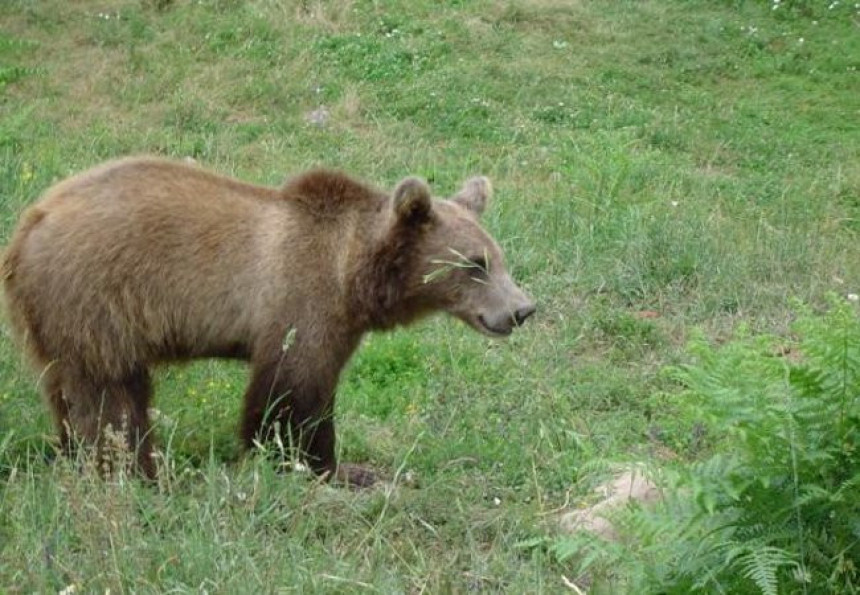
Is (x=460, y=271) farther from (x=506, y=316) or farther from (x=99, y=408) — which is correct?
(x=99, y=408)

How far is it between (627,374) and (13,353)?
3.79 metres

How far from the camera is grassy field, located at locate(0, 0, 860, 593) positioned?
5.30 m

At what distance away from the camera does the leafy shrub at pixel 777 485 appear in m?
4.47

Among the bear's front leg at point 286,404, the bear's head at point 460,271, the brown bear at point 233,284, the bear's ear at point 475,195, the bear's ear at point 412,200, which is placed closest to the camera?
the brown bear at point 233,284

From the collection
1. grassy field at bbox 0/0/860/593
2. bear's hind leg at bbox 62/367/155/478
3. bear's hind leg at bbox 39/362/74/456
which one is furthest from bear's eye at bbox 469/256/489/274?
bear's hind leg at bbox 39/362/74/456

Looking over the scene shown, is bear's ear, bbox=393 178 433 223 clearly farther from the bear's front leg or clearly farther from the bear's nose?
the bear's front leg

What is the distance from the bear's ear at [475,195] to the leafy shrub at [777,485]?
2871mm

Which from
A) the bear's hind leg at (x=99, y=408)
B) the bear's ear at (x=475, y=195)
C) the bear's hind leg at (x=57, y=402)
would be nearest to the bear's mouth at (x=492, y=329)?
the bear's ear at (x=475, y=195)

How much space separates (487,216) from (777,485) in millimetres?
6615

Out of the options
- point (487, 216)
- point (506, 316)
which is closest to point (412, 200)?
point (506, 316)

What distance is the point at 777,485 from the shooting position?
458 centimetres

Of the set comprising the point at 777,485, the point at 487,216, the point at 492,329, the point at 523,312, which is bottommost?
the point at 487,216

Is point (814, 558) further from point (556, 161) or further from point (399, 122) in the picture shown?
point (399, 122)

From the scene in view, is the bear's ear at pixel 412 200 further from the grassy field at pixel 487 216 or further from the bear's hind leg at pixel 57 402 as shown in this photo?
the bear's hind leg at pixel 57 402
